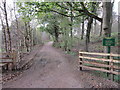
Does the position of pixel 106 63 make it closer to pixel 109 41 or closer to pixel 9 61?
pixel 109 41

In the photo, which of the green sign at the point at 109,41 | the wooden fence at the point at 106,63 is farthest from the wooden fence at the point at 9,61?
the green sign at the point at 109,41

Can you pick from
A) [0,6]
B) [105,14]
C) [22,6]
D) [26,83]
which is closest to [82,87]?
[26,83]

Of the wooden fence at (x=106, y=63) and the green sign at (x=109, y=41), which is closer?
the wooden fence at (x=106, y=63)

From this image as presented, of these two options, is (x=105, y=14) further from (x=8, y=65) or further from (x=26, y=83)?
(x=8, y=65)

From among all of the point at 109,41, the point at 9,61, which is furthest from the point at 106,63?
the point at 9,61

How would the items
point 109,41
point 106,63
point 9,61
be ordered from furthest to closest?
point 9,61, point 106,63, point 109,41

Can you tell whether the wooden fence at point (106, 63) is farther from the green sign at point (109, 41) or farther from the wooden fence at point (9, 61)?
the wooden fence at point (9, 61)

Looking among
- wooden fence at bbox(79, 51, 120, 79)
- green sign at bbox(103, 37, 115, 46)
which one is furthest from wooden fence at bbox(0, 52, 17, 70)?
green sign at bbox(103, 37, 115, 46)

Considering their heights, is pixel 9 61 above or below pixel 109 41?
below

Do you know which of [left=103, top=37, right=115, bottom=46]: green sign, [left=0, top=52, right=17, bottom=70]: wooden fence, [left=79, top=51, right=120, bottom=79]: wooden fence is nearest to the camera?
[left=79, top=51, right=120, bottom=79]: wooden fence

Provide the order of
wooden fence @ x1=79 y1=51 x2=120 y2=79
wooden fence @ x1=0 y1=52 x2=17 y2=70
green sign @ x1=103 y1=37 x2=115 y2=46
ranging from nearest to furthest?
wooden fence @ x1=79 y1=51 x2=120 y2=79 → green sign @ x1=103 y1=37 x2=115 y2=46 → wooden fence @ x1=0 y1=52 x2=17 y2=70

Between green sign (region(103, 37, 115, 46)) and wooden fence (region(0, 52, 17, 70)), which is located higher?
green sign (region(103, 37, 115, 46))

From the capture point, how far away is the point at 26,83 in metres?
4.01

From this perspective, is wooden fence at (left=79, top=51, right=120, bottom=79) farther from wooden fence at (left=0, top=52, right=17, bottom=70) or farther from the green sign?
wooden fence at (left=0, top=52, right=17, bottom=70)
